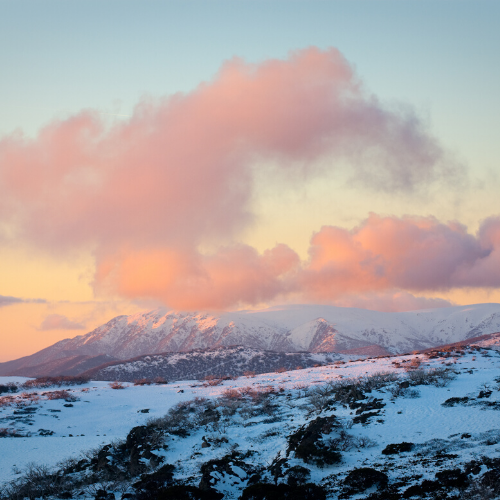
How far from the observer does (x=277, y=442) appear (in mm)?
27531

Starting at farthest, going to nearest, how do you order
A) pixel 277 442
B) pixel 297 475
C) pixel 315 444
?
pixel 277 442, pixel 315 444, pixel 297 475

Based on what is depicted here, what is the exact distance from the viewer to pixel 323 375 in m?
48.5

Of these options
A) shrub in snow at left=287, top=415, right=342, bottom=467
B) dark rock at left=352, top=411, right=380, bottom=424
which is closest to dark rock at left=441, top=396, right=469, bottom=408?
dark rock at left=352, top=411, right=380, bottom=424

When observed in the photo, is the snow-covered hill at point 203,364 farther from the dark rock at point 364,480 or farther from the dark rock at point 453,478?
the dark rock at point 453,478

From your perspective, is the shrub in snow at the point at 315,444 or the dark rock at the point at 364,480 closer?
the dark rock at the point at 364,480

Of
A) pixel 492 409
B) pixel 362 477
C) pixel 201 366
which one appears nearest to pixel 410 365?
pixel 492 409

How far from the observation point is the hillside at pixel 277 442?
19891 millimetres

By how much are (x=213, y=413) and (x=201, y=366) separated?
294 ft

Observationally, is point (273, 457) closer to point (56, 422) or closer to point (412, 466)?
point (412, 466)

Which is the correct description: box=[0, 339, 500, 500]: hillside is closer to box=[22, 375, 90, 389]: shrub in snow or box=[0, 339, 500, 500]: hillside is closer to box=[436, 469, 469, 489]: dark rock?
box=[436, 469, 469, 489]: dark rock

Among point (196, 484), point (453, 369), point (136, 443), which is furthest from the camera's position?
point (453, 369)

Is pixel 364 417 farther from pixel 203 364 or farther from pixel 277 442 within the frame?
pixel 203 364

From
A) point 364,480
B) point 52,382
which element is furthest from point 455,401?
point 52,382

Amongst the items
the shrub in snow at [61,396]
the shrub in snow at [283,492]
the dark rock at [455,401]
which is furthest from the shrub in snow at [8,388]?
the dark rock at [455,401]
